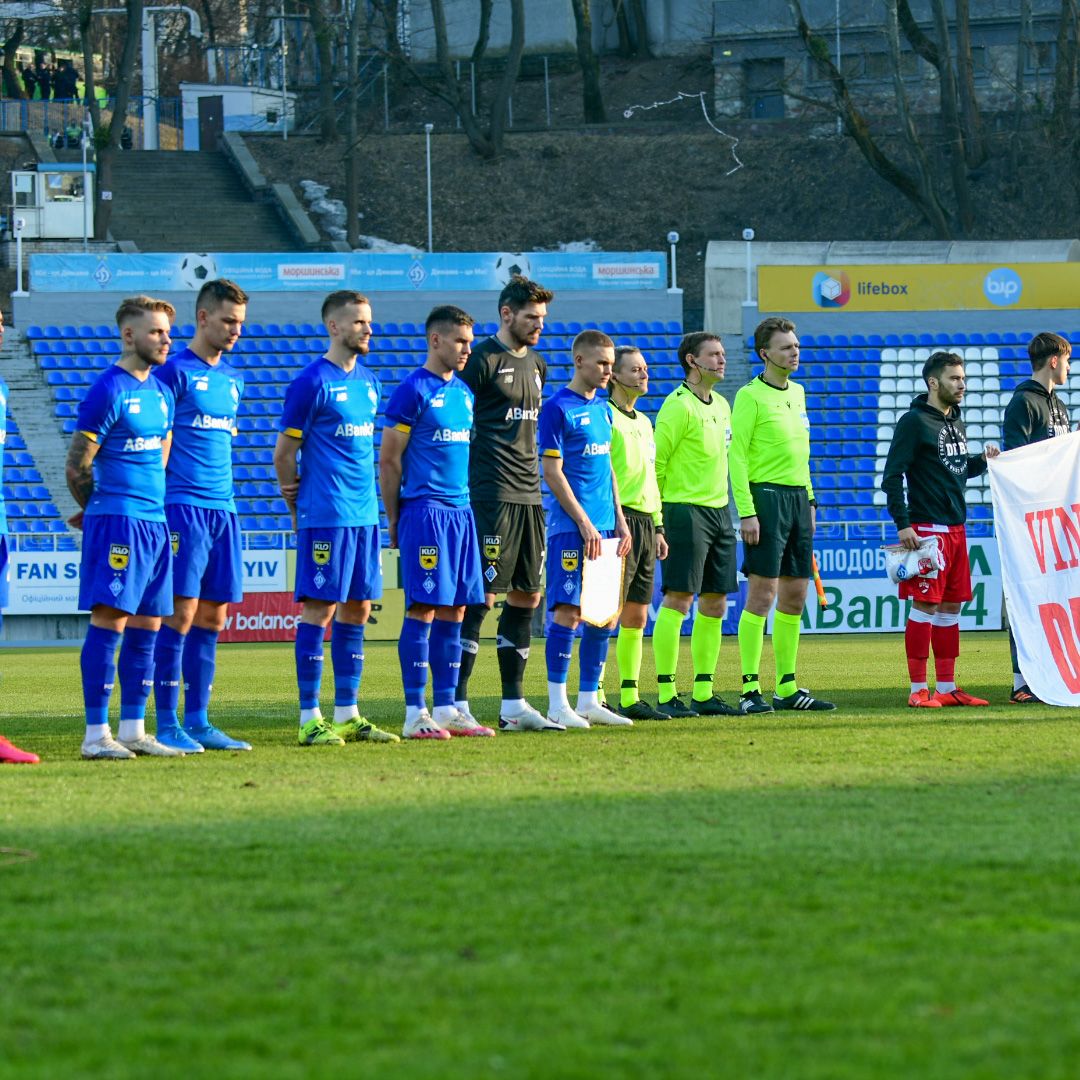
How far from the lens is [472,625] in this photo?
9711 millimetres

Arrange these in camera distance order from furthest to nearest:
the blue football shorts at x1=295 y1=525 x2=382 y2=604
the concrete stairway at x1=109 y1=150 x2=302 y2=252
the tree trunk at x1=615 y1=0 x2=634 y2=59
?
the tree trunk at x1=615 y1=0 x2=634 y2=59, the concrete stairway at x1=109 y1=150 x2=302 y2=252, the blue football shorts at x1=295 y1=525 x2=382 y2=604

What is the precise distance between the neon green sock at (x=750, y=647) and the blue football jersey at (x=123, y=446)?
409 centimetres

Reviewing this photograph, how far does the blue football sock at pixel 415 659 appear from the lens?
9031 mm

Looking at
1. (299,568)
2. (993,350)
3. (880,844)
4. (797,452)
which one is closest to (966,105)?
(993,350)

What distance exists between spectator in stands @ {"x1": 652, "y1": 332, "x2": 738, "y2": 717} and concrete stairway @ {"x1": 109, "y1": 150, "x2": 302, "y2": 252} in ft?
97.5

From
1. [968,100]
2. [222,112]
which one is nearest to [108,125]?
[222,112]

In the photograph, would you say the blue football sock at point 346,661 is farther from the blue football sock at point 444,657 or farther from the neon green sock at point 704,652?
the neon green sock at point 704,652

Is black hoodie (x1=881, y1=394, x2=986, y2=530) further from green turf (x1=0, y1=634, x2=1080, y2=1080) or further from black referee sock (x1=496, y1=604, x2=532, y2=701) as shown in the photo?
green turf (x1=0, y1=634, x2=1080, y2=1080)

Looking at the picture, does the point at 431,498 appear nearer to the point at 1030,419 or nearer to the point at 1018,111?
the point at 1030,419

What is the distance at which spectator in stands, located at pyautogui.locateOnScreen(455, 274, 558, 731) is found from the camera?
31.0ft

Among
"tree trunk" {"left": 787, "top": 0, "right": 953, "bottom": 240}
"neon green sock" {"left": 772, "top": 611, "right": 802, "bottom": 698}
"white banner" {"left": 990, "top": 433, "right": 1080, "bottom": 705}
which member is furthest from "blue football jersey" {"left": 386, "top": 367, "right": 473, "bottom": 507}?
"tree trunk" {"left": 787, "top": 0, "right": 953, "bottom": 240}

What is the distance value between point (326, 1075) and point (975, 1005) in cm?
132

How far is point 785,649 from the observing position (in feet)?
36.7

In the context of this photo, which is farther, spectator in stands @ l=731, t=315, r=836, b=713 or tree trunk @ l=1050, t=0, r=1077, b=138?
tree trunk @ l=1050, t=0, r=1077, b=138
